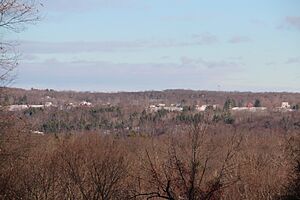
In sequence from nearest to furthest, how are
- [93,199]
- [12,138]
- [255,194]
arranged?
[12,138] → [93,199] → [255,194]

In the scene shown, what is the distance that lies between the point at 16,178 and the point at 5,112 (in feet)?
30.9

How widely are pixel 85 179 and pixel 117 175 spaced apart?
1492 mm

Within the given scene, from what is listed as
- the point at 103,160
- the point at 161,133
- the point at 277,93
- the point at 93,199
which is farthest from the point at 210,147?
the point at 277,93

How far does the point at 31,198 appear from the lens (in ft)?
67.2

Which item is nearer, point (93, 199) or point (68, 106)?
point (93, 199)

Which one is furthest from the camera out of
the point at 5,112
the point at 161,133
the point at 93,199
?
the point at 93,199

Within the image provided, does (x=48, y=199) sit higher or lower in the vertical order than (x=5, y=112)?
lower

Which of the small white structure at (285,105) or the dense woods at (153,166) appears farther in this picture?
the small white structure at (285,105)

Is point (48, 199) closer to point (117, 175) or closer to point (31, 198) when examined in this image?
point (31, 198)

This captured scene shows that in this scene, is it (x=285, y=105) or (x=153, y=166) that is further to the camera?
(x=285, y=105)

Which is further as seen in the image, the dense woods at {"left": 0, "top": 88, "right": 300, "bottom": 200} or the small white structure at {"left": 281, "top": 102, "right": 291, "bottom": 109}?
the small white structure at {"left": 281, "top": 102, "right": 291, "bottom": 109}

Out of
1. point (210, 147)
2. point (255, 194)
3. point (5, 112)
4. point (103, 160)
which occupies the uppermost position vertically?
point (5, 112)

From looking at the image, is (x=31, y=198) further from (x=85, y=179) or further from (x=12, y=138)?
(x=12, y=138)

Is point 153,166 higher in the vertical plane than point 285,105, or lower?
higher
